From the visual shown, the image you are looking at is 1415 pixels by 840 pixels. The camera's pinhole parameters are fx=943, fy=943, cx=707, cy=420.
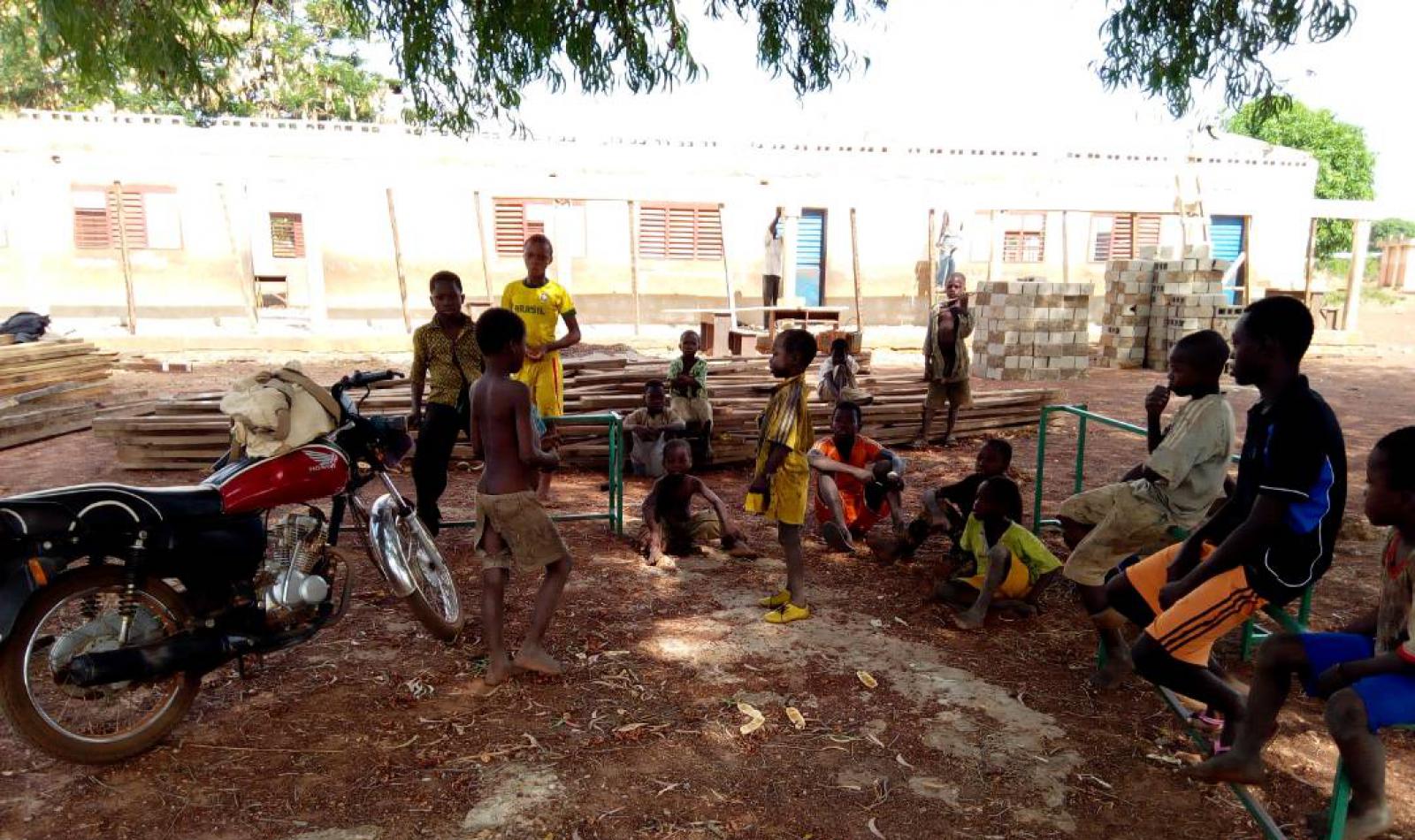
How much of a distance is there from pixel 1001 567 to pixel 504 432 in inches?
98.8

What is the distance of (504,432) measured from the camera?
3.88 metres

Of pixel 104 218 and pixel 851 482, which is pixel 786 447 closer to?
pixel 851 482

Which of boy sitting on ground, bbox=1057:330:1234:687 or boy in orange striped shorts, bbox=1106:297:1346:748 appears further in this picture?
boy sitting on ground, bbox=1057:330:1234:687

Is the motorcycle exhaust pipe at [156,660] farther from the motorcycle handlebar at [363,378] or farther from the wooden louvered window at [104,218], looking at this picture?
the wooden louvered window at [104,218]

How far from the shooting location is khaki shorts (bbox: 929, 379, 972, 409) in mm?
9008

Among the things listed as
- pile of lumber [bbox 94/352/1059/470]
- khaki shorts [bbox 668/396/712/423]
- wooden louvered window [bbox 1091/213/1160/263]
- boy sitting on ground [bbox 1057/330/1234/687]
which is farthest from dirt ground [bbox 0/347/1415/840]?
wooden louvered window [bbox 1091/213/1160/263]

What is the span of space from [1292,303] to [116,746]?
4.13m

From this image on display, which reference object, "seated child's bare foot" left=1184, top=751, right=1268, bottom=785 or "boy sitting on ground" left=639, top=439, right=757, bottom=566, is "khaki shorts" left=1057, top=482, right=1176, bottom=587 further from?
"boy sitting on ground" left=639, top=439, right=757, bottom=566

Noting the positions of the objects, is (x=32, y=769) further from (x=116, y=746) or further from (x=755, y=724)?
(x=755, y=724)

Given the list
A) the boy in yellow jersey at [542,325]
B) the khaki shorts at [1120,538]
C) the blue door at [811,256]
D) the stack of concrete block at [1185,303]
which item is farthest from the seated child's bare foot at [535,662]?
the blue door at [811,256]

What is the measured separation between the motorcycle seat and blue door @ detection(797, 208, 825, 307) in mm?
18385

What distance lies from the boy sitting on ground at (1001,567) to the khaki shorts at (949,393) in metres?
4.24

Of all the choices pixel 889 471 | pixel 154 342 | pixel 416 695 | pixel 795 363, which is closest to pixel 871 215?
pixel 154 342

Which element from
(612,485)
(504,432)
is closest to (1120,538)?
(504,432)
